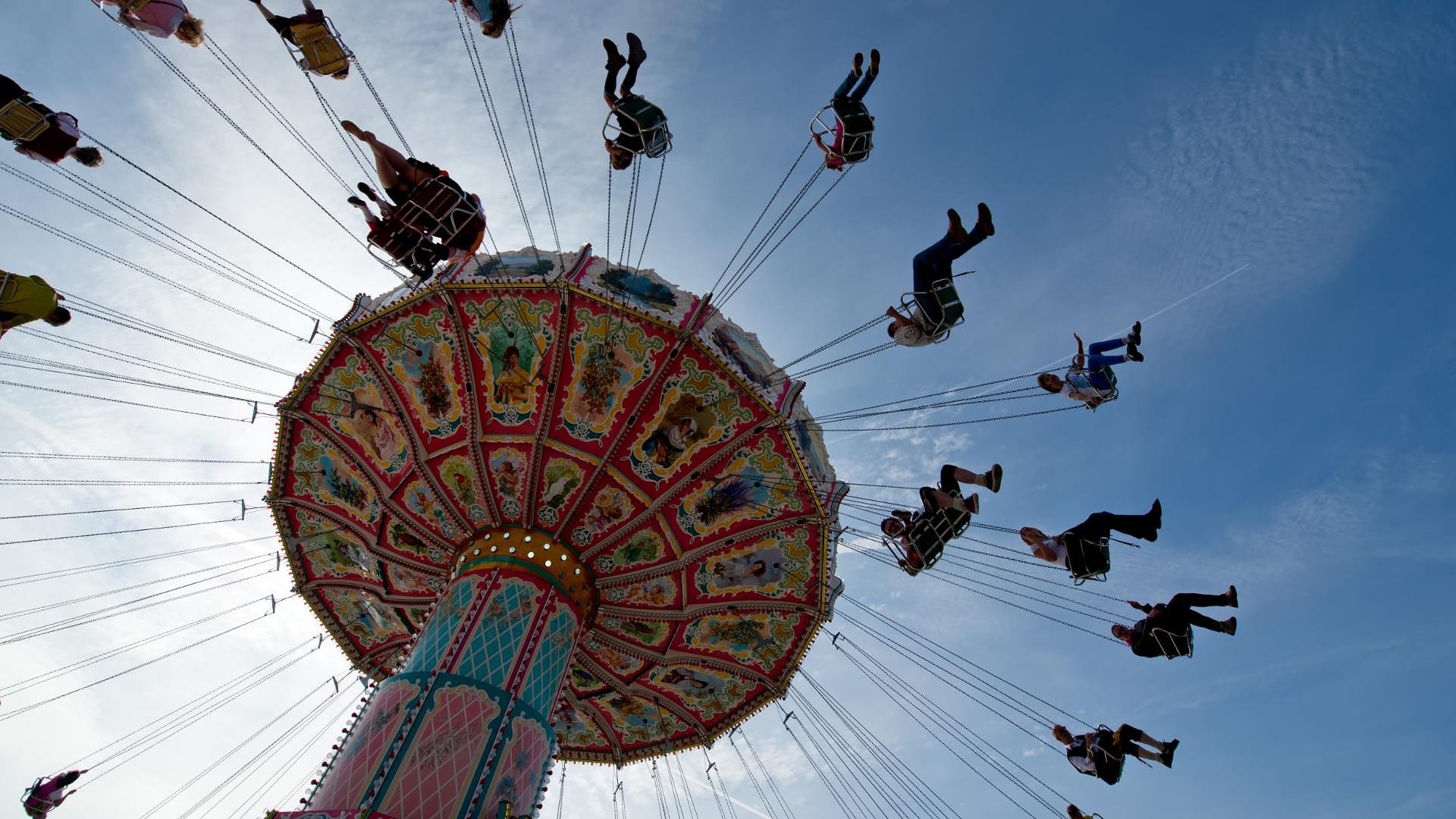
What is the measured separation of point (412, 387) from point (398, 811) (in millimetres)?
5768

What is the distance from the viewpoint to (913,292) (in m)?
10.6

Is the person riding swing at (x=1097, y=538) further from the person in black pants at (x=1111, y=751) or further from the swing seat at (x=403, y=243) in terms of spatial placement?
the swing seat at (x=403, y=243)

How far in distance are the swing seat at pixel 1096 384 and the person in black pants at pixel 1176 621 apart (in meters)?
2.93

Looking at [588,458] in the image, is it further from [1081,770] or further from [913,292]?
[1081,770]

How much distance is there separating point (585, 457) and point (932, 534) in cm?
515

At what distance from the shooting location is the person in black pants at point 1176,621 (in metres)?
10.8

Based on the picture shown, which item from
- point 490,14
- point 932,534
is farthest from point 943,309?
point 490,14

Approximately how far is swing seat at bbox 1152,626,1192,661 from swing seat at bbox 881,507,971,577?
2.93 m

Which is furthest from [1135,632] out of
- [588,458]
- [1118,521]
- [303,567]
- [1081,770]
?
[303,567]

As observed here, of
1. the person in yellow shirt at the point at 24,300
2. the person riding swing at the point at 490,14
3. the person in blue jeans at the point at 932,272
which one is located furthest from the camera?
the person in blue jeans at the point at 932,272

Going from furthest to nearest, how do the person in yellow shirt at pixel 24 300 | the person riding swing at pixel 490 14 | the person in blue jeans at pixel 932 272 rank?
the person in blue jeans at pixel 932 272
the person riding swing at pixel 490 14
the person in yellow shirt at pixel 24 300

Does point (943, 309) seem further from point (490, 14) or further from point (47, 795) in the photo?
point (47, 795)

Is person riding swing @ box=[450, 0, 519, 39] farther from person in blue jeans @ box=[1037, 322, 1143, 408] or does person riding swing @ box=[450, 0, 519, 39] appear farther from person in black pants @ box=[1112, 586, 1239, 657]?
person in black pants @ box=[1112, 586, 1239, 657]

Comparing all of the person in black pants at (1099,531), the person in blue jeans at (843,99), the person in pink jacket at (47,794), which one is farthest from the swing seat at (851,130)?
the person in pink jacket at (47,794)
